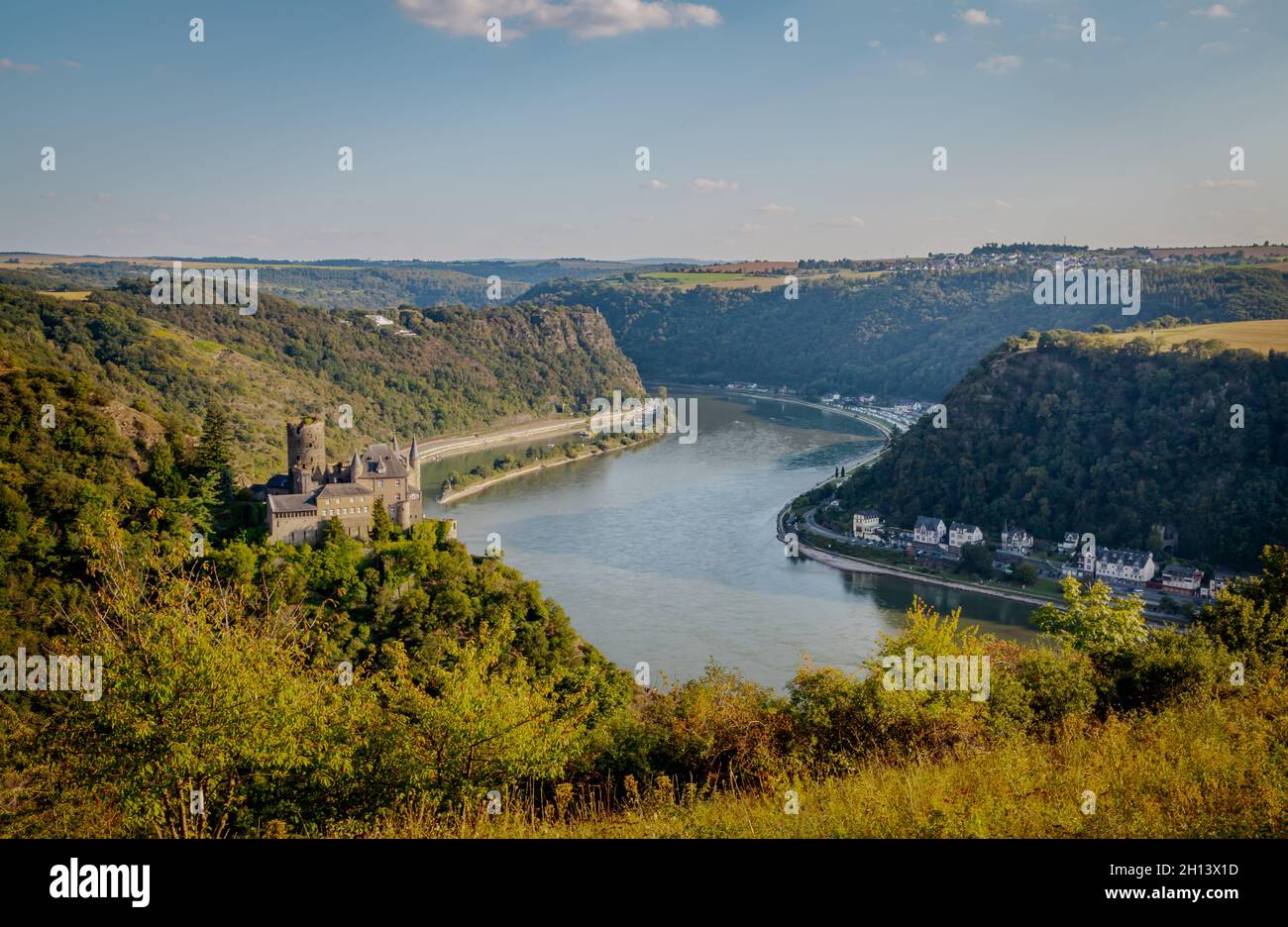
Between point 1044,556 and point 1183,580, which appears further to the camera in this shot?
point 1044,556

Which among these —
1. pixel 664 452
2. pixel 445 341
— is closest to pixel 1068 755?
pixel 664 452

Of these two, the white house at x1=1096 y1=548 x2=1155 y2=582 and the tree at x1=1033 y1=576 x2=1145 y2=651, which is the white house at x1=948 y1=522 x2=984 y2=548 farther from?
the tree at x1=1033 y1=576 x2=1145 y2=651

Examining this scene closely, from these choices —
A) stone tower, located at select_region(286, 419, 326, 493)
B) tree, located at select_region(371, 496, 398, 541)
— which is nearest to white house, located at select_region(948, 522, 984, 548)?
tree, located at select_region(371, 496, 398, 541)

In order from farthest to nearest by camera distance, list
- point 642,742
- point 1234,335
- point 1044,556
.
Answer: point 1234,335 < point 1044,556 < point 642,742

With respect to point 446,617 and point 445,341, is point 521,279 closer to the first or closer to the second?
point 445,341

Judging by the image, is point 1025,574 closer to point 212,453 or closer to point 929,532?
point 929,532

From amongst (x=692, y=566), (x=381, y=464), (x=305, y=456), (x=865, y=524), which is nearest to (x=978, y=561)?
(x=865, y=524)

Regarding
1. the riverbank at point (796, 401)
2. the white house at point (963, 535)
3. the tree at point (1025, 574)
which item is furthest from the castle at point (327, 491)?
the riverbank at point (796, 401)
